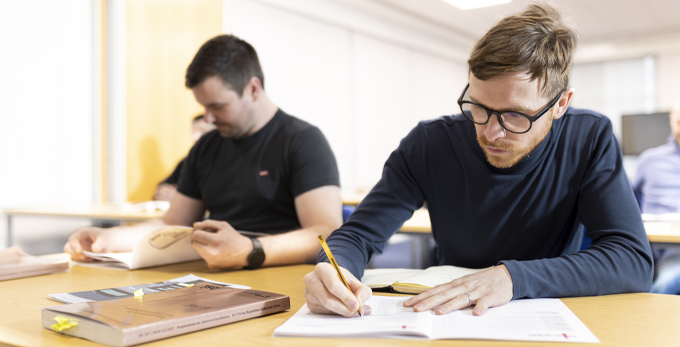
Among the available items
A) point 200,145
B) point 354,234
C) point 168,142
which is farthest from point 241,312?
point 168,142

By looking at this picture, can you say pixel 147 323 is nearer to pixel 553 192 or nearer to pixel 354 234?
pixel 354 234

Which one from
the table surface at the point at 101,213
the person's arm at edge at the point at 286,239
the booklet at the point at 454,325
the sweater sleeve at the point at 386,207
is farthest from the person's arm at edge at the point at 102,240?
the table surface at the point at 101,213

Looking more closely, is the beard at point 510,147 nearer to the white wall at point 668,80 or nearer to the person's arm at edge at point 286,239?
the person's arm at edge at point 286,239

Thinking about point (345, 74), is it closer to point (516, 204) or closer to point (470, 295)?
point (516, 204)

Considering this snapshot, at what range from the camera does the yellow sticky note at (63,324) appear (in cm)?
76

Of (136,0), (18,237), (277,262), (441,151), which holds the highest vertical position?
(136,0)

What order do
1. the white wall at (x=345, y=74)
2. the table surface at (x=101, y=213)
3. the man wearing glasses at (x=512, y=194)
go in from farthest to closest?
the white wall at (x=345, y=74) → the table surface at (x=101, y=213) → the man wearing glasses at (x=512, y=194)

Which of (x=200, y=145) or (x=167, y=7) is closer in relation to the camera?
(x=200, y=145)

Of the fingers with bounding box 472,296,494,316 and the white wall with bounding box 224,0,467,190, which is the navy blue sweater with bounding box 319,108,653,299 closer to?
the fingers with bounding box 472,296,494,316

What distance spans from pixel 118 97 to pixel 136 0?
0.76 meters

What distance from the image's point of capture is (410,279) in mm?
1062

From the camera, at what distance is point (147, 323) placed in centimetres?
72

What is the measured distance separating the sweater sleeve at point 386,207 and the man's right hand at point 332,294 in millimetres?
261

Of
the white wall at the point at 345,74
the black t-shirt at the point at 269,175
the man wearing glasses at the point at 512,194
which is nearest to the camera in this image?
the man wearing glasses at the point at 512,194
